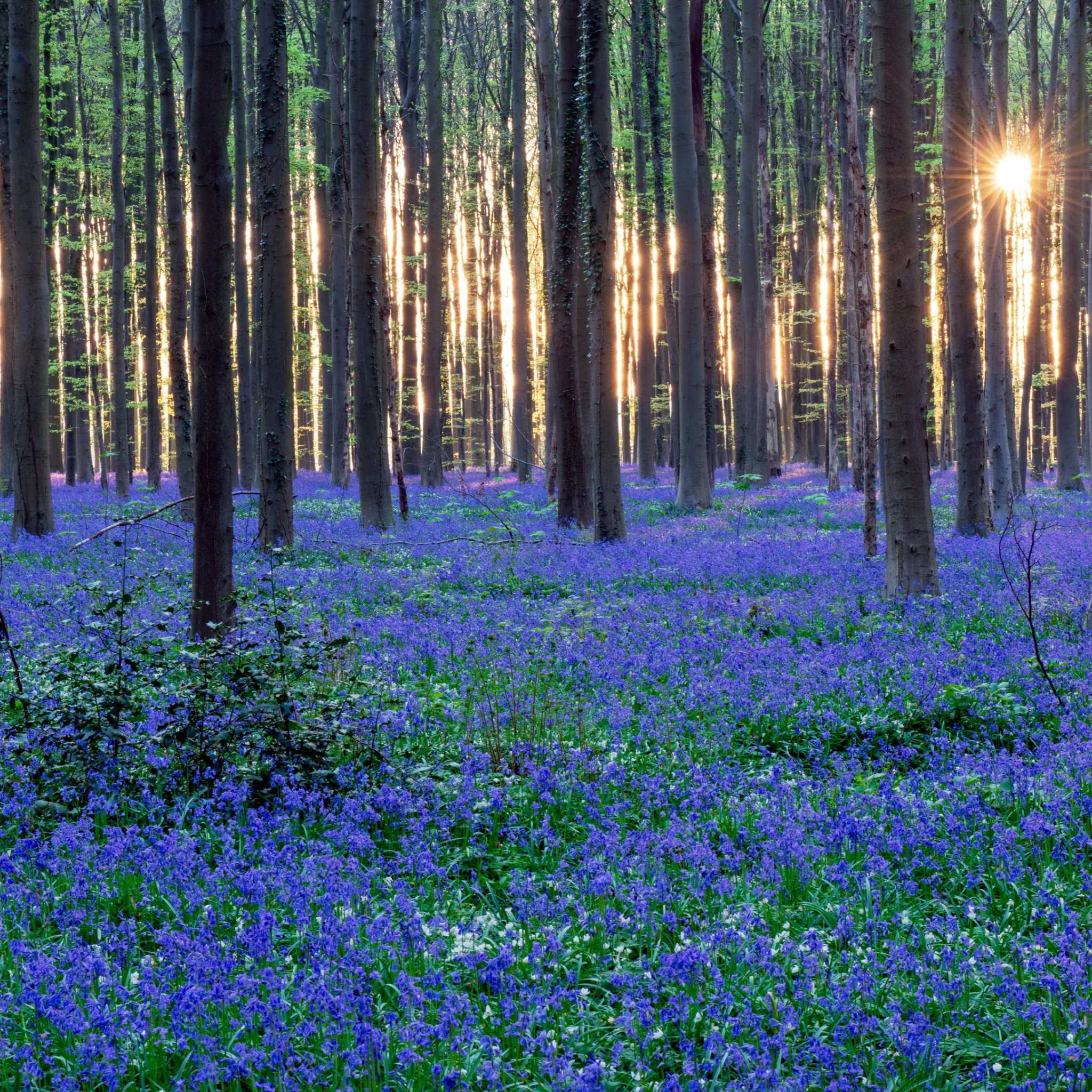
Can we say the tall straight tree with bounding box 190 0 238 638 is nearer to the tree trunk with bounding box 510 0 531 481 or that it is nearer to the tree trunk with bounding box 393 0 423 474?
the tree trunk with bounding box 393 0 423 474

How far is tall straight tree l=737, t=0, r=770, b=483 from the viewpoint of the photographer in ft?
81.9

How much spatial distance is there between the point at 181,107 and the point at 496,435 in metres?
49.3

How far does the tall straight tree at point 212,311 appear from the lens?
6.84m

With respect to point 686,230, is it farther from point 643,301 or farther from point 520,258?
point 643,301

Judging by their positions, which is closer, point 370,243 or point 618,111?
point 370,243

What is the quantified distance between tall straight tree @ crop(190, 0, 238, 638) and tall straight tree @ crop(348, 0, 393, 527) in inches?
347

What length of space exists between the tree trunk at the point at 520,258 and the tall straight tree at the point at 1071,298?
55.0ft

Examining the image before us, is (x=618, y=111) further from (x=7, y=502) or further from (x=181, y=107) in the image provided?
(x=7, y=502)

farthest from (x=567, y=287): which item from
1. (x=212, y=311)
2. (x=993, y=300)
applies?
(x=212, y=311)

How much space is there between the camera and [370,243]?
52.8 feet

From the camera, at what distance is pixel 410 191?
34.2m

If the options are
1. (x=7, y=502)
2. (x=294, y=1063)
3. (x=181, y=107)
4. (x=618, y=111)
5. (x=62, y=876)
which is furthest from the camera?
(x=618, y=111)

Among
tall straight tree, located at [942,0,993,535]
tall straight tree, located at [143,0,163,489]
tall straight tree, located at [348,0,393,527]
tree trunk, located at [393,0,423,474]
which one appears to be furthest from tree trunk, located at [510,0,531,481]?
tall straight tree, located at [942,0,993,535]

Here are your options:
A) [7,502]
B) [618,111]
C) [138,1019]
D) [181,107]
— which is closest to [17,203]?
[7,502]
